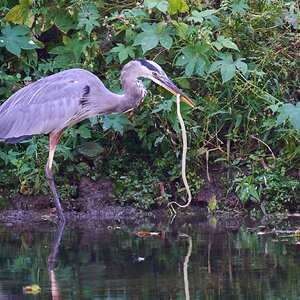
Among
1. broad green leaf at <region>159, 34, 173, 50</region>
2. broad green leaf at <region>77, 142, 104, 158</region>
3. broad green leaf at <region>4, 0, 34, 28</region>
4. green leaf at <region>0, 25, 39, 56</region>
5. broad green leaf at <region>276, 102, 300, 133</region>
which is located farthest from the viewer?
broad green leaf at <region>4, 0, 34, 28</region>

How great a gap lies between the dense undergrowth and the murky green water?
830 millimetres

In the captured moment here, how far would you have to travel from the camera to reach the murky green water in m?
5.08

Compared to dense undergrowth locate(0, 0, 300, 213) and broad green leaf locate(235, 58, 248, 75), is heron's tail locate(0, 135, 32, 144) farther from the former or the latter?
broad green leaf locate(235, 58, 248, 75)

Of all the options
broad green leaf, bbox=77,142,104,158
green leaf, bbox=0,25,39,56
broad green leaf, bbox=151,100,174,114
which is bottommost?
broad green leaf, bbox=77,142,104,158

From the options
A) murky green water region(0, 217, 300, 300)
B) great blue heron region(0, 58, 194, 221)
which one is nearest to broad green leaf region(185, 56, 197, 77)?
great blue heron region(0, 58, 194, 221)

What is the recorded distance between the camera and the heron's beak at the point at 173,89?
793 cm

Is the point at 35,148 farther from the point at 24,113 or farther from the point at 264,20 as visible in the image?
the point at 264,20

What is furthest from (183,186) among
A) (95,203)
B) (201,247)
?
(201,247)

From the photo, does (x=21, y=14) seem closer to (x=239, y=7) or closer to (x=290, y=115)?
(x=239, y=7)

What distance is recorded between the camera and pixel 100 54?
866cm

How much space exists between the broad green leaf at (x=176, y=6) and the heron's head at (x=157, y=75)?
54 cm

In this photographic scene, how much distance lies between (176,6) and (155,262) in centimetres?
307

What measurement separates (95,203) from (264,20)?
220cm

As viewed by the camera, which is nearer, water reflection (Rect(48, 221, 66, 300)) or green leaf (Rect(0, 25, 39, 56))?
water reflection (Rect(48, 221, 66, 300))
